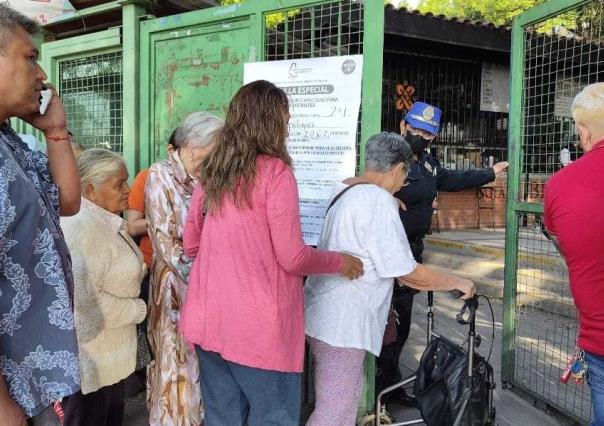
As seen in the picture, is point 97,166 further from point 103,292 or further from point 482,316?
point 482,316

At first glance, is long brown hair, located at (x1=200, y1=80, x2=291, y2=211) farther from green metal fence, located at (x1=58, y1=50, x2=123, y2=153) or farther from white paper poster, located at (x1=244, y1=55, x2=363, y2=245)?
green metal fence, located at (x1=58, y1=50, x2=123, y2=153)

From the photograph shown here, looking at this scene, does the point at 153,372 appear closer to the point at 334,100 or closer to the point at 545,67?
the point at 334,100

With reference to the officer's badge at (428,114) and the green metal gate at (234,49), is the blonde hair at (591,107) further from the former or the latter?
A: the officer's badge at (428,114)

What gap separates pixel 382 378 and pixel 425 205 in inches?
47.6

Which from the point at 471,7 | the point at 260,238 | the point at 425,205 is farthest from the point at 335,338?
the point at 471,7

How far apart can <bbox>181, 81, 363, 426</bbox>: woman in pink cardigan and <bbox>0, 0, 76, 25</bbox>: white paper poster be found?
2.77 meters

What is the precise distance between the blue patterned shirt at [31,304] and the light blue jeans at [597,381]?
1.79m

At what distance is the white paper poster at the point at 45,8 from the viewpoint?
415cm

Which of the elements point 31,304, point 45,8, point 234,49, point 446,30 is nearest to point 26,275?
point 31,304

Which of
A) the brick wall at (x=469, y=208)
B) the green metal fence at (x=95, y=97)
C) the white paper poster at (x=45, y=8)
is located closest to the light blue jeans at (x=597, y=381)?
the green metal fence at (x=95, y=97)

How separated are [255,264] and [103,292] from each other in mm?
812

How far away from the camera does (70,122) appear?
480 cm

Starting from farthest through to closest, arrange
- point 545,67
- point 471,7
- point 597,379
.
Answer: point 471,7
point 545,67
point 597,379

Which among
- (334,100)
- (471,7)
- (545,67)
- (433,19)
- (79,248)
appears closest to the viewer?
(79,248)
